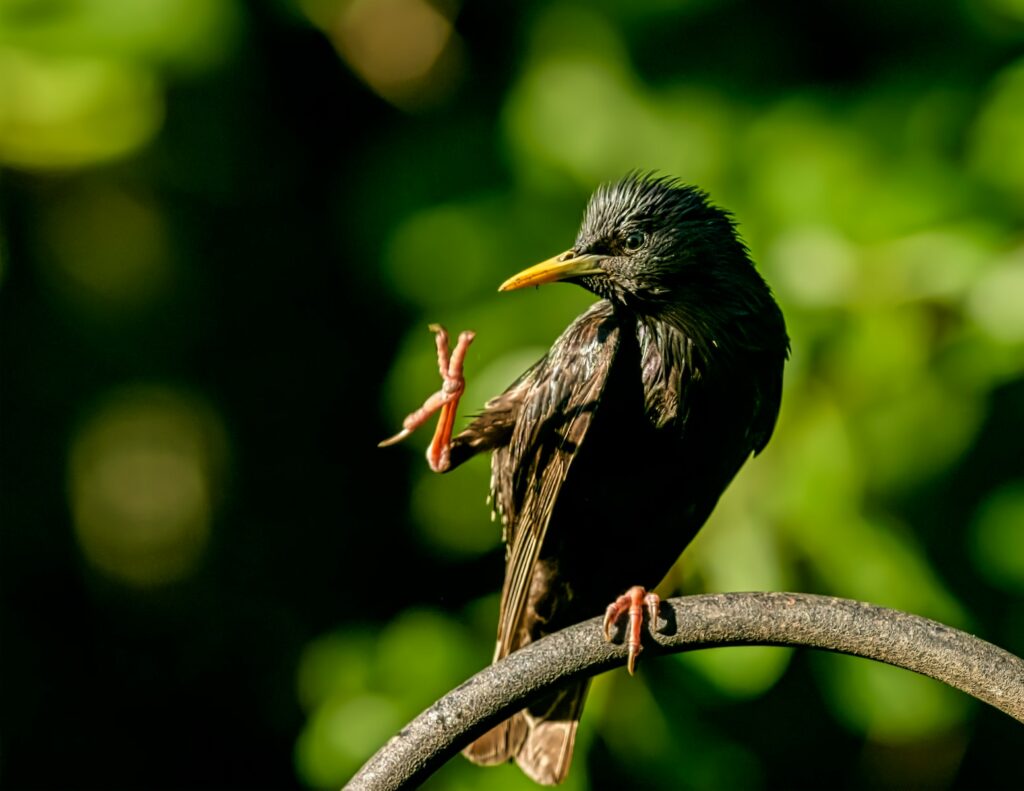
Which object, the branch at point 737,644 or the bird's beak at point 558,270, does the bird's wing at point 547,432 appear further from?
the branch at point 737,644

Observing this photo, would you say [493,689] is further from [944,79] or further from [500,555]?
[944,79]

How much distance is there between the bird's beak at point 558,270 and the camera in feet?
9.98

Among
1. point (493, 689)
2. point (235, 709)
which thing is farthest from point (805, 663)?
point (235, 709)

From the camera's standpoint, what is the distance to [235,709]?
443 cm

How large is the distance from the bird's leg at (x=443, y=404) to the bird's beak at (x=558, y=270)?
24 centimetres

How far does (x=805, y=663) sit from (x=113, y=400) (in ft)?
6.45

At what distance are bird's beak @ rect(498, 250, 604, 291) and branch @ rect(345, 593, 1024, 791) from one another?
2.69ft

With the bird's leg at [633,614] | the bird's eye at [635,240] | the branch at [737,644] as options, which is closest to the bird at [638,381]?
the bird's eye at [635,240]

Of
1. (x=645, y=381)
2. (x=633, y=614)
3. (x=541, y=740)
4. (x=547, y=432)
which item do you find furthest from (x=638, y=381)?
(x=541, y=740)

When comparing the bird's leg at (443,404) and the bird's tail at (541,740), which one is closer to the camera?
the bird's leg at (443,404)

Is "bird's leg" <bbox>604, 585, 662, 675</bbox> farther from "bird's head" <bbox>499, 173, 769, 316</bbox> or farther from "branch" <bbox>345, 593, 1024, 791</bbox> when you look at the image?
"bird's head" <bbox>499, 173, 769, 316</bbox>

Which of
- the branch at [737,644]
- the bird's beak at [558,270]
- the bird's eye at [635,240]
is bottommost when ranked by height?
the branch at [737,644]

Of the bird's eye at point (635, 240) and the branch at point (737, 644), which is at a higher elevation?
the bird's eye at point (635, 240)

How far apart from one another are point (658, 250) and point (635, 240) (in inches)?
2.3
